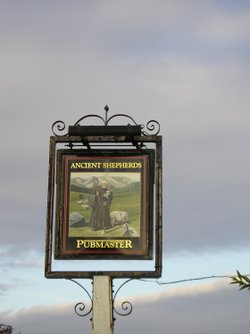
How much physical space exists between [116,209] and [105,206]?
0.25 meters

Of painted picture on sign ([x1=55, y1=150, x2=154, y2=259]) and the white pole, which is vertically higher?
painted picture on sign ([x1=55, y1=150, x2=154, y2=259])

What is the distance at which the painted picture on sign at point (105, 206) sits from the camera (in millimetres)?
16891

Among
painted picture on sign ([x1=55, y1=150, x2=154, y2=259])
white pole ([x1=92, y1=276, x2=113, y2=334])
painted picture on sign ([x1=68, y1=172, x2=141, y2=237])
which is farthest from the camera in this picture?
painted picture on sign ([x1=68, y1=172, x2=141, y2=237])

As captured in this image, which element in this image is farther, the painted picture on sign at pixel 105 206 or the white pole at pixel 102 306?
the painted picture on sign at pixel 105 206

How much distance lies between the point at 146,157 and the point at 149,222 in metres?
1.48

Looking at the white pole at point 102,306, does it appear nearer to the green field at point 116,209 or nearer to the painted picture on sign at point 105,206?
the painted picture on sign at point 105,206

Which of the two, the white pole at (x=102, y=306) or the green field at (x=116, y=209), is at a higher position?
the green field at (x=116, y=209)

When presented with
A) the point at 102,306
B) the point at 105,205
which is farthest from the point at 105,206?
the point at 102,306

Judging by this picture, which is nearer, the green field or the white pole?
the white pole

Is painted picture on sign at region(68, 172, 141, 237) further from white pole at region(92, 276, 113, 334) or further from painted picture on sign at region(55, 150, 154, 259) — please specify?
white pole at region(92, 276, 113, 334)

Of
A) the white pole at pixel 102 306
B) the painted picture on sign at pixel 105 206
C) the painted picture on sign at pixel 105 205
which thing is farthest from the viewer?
the painted picture on sign at pixel 105 205

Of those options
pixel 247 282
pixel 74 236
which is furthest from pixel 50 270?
pixel 247 282

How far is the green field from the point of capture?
1697 centimetres

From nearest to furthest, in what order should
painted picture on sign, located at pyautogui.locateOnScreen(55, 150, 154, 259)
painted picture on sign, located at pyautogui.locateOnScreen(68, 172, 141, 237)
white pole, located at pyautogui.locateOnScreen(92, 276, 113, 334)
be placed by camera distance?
1. white pole, located at pyautogui.locateOnScreen(92, 276, 113, 334)
2. painted picture on sign, located at pyautogui.locateOnScreen(55, 150, 154, 259)
3. painted picture on sign, located at pyautogui.locateOnScreen(68, 172, 141, 237)
